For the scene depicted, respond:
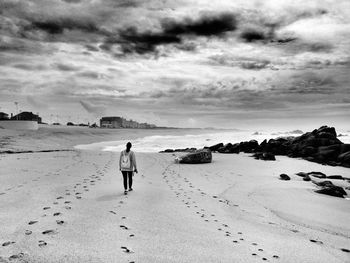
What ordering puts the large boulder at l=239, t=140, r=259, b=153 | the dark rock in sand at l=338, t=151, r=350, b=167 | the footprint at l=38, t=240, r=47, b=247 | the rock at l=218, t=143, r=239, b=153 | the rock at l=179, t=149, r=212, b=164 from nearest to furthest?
the footprint at l=38, t=240, r=47, b=247
the dark rock in sand at l=338, t=151, r=350, b=167
the rock at l=179, t=149, r=212, b=164
the rock at l=218, t=143, r=239, b=153
the large boulder at l=239, t=140, r=259, b=153

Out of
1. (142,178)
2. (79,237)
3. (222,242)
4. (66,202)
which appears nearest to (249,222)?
Answer: (222,242)

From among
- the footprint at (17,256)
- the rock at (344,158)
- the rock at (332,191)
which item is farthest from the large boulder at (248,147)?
the footprint at (17,256)

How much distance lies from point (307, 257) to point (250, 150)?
24748 millimetres

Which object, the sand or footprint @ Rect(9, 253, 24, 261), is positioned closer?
footprint @ Rect(9, 253, 24, 261)

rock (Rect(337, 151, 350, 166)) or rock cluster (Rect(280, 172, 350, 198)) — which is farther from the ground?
rock (Rect(337, 151, 350, 166))

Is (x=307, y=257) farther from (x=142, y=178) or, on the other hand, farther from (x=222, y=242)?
(x=142, y=178)

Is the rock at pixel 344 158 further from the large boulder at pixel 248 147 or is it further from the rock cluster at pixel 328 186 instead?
the large boulder at pixel 248 147

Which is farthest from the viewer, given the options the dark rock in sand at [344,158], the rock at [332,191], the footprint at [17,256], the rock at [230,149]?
the rock at [230,149]

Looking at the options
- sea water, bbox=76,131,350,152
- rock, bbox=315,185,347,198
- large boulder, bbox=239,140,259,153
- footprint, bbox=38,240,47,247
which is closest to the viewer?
footprint, bbox=38,240,47,247

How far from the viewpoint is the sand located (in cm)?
527

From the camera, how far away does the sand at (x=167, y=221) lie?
17.3 ft

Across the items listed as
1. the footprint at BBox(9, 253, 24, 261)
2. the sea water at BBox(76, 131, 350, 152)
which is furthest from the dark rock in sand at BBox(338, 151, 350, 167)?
the sea water at BBox(76, 131, 350, 152)

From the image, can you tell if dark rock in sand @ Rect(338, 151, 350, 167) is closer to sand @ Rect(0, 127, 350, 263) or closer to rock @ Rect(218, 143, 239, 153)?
sand @ Rect(0, 127, 350, 263)

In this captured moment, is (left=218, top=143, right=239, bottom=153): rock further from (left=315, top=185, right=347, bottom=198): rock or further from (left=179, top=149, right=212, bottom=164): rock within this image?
(left=315, top=185, right=347, bottom=198): rock
